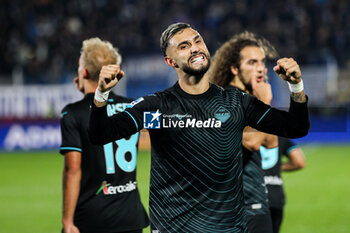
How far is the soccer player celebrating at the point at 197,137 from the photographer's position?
3.24 m

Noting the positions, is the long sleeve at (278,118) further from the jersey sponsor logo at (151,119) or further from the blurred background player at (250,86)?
the blurred background player at (250,86)

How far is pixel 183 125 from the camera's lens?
3.29 metres

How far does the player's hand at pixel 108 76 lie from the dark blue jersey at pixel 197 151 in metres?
0.21

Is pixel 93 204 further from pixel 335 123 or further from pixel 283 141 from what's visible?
pixel 335 123

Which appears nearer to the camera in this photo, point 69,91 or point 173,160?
point 173,160

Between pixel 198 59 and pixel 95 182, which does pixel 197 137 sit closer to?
pixel 198 59

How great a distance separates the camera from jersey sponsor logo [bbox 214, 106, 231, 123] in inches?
131

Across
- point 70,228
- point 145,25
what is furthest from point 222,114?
point 145,25

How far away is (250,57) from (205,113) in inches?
53.9

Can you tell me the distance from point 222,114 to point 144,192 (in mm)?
8339

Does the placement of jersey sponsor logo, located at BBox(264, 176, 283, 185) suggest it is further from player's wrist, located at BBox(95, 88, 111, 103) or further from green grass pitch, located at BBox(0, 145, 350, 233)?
green grass pitch, located at BBox(0, 145, 350, 233)

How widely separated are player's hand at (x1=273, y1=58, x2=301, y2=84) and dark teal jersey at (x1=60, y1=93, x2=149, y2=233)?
4.92 ft

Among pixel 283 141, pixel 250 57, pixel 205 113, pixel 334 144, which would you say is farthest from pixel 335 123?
pixel 205 113

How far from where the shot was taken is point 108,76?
119 inches
